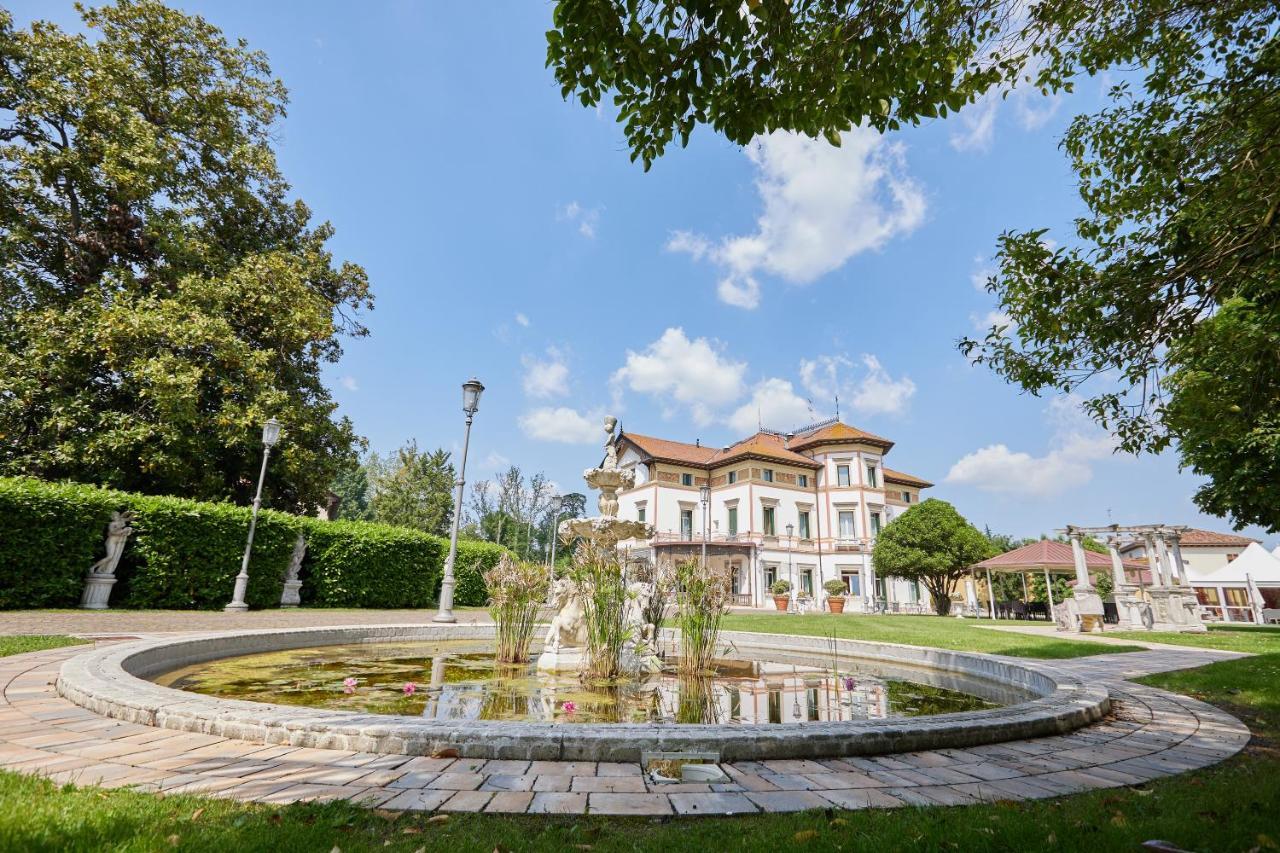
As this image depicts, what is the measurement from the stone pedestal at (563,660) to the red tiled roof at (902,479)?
38366 millimetres

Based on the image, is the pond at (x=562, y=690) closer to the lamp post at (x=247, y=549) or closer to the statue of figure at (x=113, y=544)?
the lamp post at (x=247, y=549)

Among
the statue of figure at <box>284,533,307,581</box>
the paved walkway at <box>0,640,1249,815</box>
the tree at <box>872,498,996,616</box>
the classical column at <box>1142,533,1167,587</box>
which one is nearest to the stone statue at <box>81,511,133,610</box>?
the statue of figure at <box>284,533,307,581</box>

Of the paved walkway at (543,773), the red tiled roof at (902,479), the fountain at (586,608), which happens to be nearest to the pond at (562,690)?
the fountain at (586,608)

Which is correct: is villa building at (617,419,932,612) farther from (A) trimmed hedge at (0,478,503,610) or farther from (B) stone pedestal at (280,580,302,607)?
(B) stone pedestal at (280,580,302,607)

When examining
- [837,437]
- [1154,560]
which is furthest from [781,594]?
[1154,560]

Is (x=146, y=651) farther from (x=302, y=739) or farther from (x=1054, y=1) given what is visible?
(x=1054, y=1)

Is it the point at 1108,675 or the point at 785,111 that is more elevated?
the point at 785,111

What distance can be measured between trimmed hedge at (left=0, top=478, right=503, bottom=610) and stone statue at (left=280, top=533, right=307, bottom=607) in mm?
245

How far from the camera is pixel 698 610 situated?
6773mm

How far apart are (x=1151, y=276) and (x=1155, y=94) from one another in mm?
2026

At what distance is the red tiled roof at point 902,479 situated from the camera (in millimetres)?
41656

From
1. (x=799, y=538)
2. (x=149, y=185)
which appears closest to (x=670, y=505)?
(x=799, y=538)

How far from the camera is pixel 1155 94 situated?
5.44 metres

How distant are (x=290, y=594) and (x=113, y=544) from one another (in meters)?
4.89
